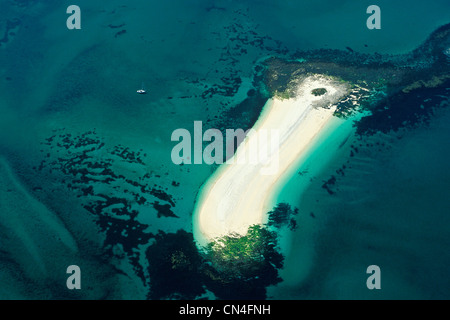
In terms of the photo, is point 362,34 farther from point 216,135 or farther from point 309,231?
point 309,231

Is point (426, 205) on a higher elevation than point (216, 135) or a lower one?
lower

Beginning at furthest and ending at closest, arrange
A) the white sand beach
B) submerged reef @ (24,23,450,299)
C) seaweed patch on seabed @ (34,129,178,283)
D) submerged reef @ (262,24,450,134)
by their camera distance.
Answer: submerged reef @ (262,24,450,134) → the white sand beach → seaweed patch on seabed @ (34,129,178,283) → submerged reef @ (24,23,450,299)

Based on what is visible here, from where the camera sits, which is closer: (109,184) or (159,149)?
(109,184)

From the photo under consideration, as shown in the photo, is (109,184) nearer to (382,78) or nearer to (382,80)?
(382,80)

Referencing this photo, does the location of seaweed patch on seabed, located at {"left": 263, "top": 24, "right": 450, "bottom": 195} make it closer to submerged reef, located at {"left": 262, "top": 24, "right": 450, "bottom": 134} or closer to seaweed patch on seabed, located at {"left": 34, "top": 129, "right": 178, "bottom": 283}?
submerged reef, located at {"left": 262, "top": 24, "right": 450, "bottom": 134}

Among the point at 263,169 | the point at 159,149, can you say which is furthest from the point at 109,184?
the point at 263,169

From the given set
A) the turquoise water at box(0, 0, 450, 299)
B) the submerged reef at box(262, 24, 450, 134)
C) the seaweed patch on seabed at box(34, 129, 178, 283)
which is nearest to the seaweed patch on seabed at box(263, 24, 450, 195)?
the submerged reef at box(262, 24, 450, 134)

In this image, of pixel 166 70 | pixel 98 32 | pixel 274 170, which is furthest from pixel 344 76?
pixel 98 32
